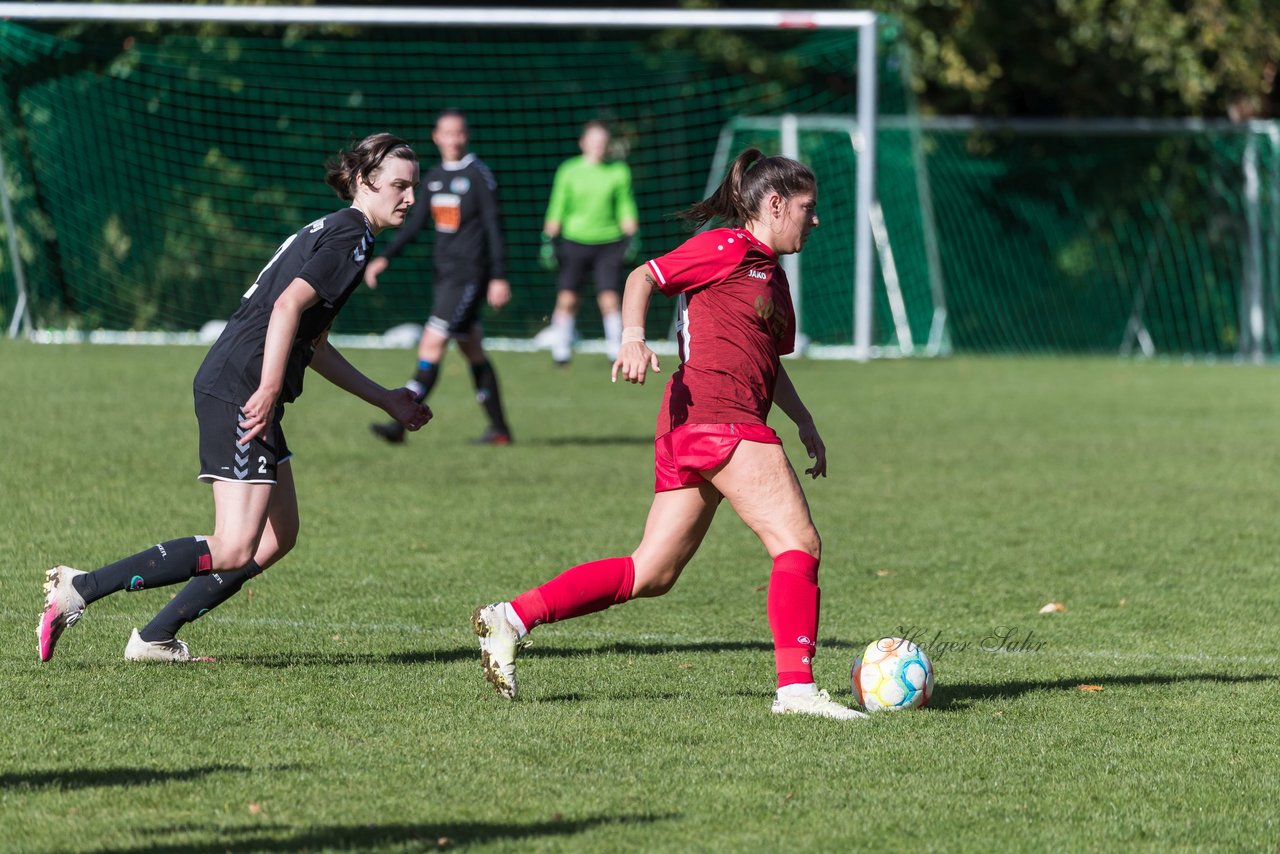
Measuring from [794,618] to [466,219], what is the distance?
7399 millimetres

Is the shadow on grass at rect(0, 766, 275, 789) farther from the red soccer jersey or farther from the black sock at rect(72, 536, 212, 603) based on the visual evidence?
the red soccer jersey

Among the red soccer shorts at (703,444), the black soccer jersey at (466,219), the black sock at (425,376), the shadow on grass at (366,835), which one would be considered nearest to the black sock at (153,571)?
the red soccer shorts at (703,444)

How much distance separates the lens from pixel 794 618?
512 centimetres

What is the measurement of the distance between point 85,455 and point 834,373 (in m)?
9.37

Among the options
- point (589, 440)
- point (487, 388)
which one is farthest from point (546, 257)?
point (487, 388)

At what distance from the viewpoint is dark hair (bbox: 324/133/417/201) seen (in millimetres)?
5406

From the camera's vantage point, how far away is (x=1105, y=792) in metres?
4.42

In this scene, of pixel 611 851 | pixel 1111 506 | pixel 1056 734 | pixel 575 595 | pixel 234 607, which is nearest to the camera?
pixel 611 851

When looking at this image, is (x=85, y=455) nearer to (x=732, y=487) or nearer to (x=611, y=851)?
(x=732, y=487)

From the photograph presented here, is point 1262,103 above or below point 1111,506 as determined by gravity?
above

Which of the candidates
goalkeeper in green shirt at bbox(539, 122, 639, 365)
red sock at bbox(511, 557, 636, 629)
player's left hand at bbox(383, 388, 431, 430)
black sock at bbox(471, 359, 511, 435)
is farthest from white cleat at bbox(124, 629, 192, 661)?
goalkeeper in green shirt at bbox(539, 122, 639, 365)

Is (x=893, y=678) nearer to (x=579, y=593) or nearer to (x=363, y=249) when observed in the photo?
(x=579, y=593)

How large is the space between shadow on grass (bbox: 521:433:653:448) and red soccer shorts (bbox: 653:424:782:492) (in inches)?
270

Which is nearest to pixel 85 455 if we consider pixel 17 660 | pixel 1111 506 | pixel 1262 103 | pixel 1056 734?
pixel 17 660
